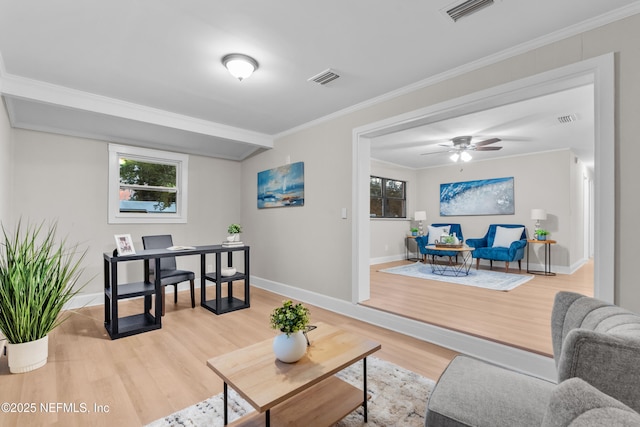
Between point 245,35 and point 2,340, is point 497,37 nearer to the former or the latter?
point 245,35

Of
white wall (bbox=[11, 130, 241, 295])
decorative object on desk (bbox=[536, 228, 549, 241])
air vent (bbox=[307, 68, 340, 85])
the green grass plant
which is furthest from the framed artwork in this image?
decorative object on desk (bbox=[536, 228, 549, 241])

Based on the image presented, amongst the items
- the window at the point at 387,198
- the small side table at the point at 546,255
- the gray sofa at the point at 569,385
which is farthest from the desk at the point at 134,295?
the small side table at the point at 546,255

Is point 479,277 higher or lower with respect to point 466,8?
lower

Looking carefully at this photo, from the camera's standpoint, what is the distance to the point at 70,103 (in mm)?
3035

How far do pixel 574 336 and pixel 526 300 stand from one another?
12.4 ft

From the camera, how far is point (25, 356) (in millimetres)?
2225

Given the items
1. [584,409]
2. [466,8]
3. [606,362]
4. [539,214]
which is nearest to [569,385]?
[584,409]

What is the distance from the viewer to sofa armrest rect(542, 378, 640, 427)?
0.54 meters

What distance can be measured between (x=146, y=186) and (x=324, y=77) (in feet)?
10.7

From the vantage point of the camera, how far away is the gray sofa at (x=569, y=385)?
0.59m

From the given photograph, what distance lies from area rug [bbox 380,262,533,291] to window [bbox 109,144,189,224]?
4171 millimetres

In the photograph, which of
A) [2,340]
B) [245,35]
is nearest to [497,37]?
[245,35]

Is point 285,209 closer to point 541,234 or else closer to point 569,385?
point 569,385

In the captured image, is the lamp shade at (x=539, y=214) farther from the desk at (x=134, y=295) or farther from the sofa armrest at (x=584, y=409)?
the sofa armrest at (x=584, y=409)
